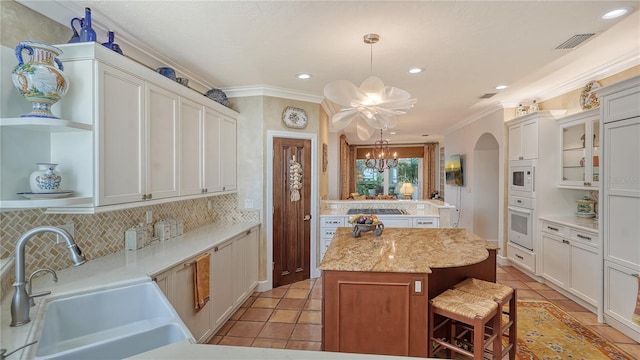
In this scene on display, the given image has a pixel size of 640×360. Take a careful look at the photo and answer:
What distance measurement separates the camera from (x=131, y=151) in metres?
2.19

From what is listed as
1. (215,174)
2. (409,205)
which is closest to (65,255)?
(215,174)

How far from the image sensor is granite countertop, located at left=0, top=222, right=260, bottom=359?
1.26 metres

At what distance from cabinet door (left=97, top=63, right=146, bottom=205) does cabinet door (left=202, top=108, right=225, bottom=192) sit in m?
0.98

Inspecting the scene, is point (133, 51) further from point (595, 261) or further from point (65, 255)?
point (595, 261)

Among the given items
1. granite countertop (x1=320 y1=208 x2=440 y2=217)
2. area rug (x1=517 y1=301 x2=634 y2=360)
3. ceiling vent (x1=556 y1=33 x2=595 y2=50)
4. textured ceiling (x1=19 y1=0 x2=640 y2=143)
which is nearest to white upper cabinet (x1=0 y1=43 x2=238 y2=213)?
textured ceiling (x1=19 y1=0 x2=640 y2=143)

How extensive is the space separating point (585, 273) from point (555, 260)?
0.51 meters

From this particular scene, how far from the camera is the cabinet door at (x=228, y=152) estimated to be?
12.1 feet

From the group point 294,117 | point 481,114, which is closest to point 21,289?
point 294,117

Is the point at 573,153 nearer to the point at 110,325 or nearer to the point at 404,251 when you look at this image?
the point at 404,251

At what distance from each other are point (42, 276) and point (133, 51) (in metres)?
1.84

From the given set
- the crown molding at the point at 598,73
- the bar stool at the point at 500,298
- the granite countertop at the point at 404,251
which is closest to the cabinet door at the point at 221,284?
the granite countertop at the point at 404,251

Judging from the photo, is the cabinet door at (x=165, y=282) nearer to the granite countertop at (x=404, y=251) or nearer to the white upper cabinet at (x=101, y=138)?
the white upper cabinet at (x=101, y=138)

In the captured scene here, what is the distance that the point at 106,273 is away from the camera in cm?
198

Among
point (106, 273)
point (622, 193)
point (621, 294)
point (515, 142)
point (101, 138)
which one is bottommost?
point (621, 294)
